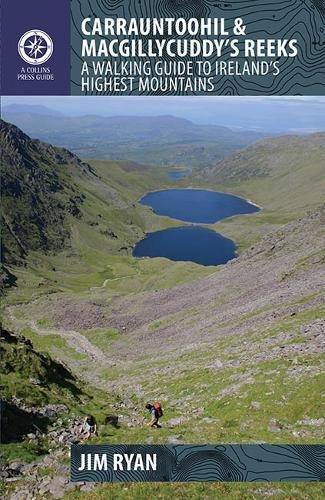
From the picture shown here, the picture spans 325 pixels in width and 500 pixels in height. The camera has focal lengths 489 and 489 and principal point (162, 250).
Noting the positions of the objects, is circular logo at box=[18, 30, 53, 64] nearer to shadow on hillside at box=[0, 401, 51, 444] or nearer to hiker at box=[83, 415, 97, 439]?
shadow on hillside at box=[0, 401, 51, 444]

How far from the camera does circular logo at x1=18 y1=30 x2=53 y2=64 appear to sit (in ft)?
67.7

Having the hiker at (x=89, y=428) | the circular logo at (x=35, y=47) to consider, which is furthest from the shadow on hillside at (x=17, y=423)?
the circular logo at (x=35, y=47)

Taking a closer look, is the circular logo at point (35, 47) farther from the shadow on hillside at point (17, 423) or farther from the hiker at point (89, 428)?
the hiker at point (89, 428)

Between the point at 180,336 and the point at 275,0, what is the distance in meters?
54.3

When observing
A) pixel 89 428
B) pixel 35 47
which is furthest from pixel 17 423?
pixel 35 47

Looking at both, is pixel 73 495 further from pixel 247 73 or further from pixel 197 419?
pixel 247 73

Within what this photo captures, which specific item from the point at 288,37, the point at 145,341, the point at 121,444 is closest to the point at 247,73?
the point at 288,37

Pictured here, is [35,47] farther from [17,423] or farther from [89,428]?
[89,428]

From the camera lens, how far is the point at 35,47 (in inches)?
820

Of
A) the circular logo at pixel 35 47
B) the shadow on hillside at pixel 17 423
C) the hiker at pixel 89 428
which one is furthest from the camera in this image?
the hiker at pixel 89 428

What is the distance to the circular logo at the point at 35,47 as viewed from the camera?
2062 cm

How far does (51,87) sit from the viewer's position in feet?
68.8

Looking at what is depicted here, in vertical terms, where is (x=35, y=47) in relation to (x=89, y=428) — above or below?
above

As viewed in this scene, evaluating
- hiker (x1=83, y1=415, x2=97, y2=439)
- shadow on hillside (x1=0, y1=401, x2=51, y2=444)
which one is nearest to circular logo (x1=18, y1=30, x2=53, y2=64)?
shadow on hillside (x1=0, y1=401, x2=51, y2=444)
